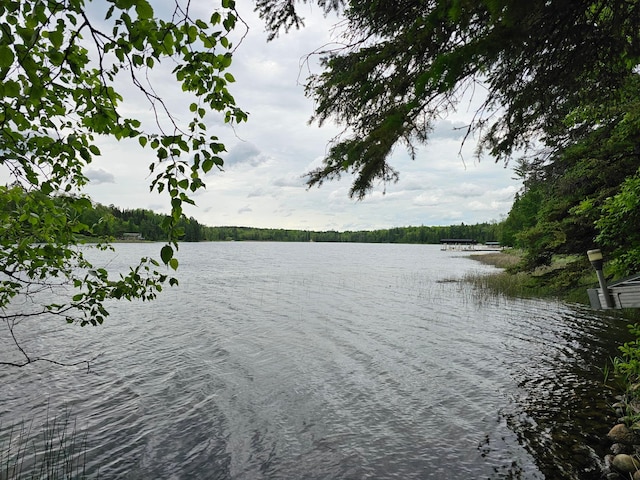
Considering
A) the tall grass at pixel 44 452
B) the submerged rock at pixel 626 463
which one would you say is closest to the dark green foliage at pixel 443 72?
the submerged rock at pixel 626 463

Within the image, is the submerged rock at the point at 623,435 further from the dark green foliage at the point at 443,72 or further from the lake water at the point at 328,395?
the dark green foliage at the point at 443,72

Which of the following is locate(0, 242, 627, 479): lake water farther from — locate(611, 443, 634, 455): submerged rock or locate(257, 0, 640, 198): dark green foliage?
locate(257, 0, 640, 198): dark green foliage

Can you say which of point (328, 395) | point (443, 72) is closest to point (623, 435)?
point (328, 395)

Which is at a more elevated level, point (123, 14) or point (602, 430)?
point (123, 14)

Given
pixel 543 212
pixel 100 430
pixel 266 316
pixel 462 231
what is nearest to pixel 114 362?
pixel 100 430

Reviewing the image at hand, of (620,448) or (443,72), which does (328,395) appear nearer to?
(620,448)

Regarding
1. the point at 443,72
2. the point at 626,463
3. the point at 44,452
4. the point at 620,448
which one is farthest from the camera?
the point at 44,452

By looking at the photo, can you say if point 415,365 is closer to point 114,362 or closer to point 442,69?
point 114,362

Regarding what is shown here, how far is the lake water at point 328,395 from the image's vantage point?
6.93m

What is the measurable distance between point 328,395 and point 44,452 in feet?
19.5

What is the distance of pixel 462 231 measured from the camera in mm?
188125

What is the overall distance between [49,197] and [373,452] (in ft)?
21.9

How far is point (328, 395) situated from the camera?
9898mm

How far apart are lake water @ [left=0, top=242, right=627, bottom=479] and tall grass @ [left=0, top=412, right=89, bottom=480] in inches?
8.1
